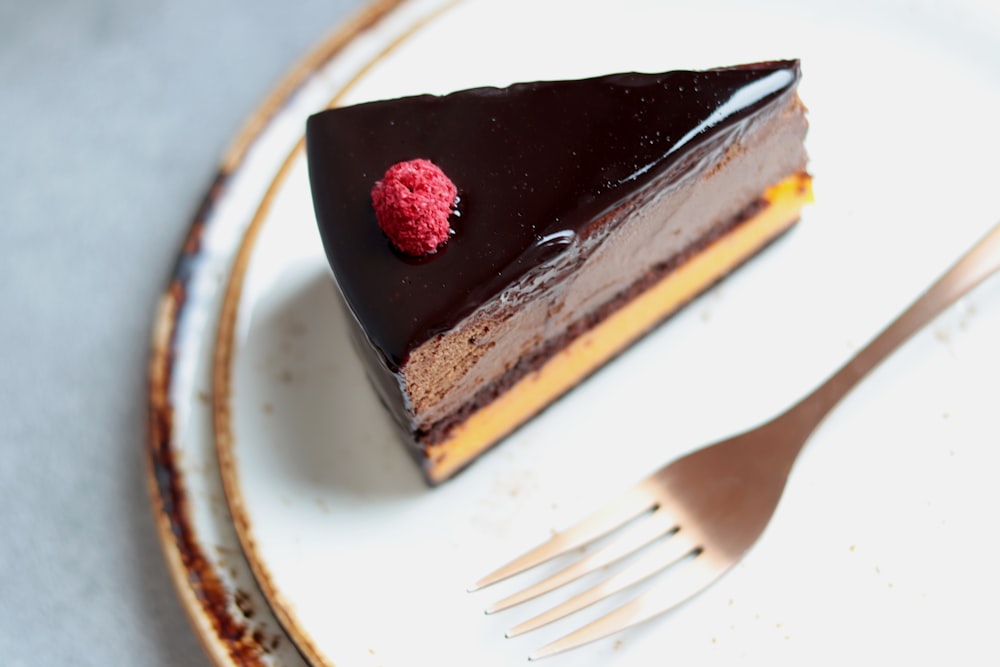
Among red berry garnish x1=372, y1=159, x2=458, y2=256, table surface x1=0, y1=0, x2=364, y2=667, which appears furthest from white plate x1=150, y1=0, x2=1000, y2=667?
red berry garnish x1=372, y1=159, x2=458, y2=256

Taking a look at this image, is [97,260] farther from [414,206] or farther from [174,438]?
[414,206]

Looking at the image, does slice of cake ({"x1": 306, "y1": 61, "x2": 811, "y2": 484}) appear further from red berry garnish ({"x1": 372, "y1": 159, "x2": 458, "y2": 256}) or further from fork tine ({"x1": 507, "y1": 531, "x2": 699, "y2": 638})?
fork tine ({"x1": 507, "y1": 531, "x2": 699, "y2": 638})

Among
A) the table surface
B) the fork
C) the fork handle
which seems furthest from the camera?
the table surface

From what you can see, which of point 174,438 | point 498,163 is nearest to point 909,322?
point 498,163

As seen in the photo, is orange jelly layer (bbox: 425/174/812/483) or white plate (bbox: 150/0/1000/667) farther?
orange jelly layer (bbox: 425/174/812/483)

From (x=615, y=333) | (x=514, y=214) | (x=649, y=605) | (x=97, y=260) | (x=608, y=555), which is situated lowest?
(x=649, y=605)

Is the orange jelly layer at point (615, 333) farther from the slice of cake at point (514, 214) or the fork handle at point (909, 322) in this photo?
the fork handle at point (909, 322)

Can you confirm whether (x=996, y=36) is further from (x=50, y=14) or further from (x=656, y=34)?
(x=50, y=14)

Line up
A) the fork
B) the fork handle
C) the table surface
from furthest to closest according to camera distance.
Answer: the table surface → the fork handle → the fork
